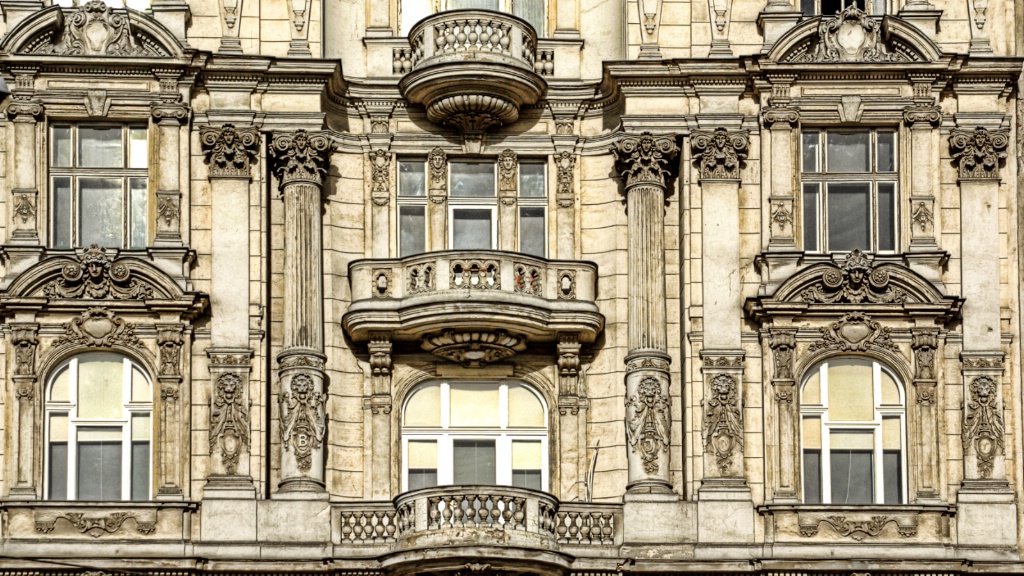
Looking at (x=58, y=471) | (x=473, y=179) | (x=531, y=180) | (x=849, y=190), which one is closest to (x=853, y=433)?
(x=849, y=190)

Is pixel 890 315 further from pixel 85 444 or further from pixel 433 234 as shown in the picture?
pixel 85 444

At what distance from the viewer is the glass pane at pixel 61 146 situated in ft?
147

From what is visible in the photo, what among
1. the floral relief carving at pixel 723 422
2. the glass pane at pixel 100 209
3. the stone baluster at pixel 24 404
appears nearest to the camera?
the stone baluster at pixel 24 404

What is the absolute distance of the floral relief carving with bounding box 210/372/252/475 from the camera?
43375 millimetres

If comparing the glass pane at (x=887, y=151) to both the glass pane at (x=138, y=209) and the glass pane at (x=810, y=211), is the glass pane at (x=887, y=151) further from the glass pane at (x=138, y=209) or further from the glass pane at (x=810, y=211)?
the glass pane at (x=138, y=209)

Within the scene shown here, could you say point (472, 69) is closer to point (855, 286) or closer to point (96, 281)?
point (96, 281)

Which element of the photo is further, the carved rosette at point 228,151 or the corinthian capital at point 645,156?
the corinthian capital at point 645,156

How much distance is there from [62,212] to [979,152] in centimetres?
1484

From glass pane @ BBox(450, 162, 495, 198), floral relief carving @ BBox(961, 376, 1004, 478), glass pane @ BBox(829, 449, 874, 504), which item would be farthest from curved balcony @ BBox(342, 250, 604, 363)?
floral relief carving @ BBox(961, 376, 1004, 478)

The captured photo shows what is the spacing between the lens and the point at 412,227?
45.8m

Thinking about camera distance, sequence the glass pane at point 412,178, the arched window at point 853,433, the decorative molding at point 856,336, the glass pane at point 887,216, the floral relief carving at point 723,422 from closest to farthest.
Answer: the floral relief carving at point 723,422 → the arched window at point 853,433 → the decorative molding at point 856,336 → the glass pane at point 887,216 → the glass pane at point 412,178

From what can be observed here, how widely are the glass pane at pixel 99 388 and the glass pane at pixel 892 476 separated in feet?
39.8

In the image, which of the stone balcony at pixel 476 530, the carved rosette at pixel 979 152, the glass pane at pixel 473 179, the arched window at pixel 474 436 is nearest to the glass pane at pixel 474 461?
the arched window at pixel 474 436

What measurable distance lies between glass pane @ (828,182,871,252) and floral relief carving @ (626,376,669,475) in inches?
157
